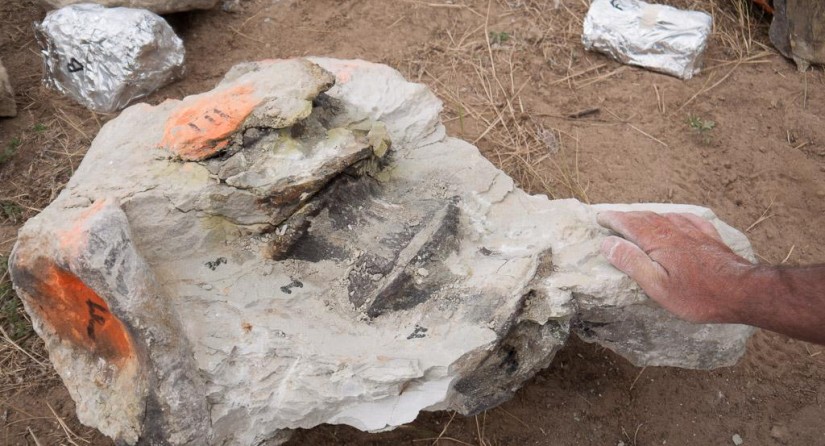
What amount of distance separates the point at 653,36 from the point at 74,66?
9.84 feet

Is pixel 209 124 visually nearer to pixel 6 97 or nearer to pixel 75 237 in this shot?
pixel 75 237

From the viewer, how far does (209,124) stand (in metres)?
2.04

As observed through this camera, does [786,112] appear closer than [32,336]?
No

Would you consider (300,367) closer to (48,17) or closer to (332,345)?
(332,345)

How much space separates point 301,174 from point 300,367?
1.81ft

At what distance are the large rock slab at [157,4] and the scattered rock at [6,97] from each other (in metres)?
0.44

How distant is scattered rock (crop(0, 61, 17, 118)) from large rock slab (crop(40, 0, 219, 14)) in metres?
0.44

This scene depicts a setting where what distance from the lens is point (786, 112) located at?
360 centimetres

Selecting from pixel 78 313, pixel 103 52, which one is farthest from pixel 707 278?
pixel 103 52

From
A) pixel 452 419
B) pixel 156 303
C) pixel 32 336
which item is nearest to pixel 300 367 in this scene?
pixel 156 303

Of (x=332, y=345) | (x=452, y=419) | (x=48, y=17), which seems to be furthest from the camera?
(x=48, y=17)

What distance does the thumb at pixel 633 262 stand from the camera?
1971mm

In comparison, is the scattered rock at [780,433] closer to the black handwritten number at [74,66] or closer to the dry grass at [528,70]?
the dry grass at [528,70]

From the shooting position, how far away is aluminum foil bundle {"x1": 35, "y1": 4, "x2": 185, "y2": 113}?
10.9ft
